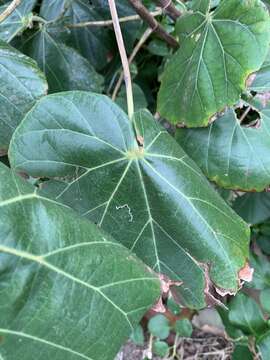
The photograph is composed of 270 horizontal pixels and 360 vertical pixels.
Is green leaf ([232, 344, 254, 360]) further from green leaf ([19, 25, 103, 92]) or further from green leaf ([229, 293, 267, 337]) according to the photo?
green leaf ([19, 25, 103, 92])

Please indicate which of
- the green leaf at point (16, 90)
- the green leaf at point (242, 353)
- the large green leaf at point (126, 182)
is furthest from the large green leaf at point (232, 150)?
the green leaf at point (242, 353)

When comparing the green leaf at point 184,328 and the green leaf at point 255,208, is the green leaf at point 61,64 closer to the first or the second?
the green leaf at point 255,208

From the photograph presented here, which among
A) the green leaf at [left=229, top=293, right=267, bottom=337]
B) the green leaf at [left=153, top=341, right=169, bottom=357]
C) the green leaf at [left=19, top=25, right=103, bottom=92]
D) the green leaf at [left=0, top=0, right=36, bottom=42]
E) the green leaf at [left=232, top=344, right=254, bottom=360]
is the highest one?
the green leaf at [left=0, top=0, right=36, bottom=42]

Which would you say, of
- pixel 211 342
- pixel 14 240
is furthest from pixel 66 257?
pixel 211 342

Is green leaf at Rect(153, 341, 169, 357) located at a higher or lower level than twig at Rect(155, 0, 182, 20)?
lower

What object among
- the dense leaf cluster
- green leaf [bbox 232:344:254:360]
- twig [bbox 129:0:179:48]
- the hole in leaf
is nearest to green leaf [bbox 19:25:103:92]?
the dense leaf cluster

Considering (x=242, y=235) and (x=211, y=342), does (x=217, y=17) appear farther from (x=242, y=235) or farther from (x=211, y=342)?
(x=211, y=342)

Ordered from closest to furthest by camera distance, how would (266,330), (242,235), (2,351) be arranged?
(2,351) → (242,235) → (266,330)
